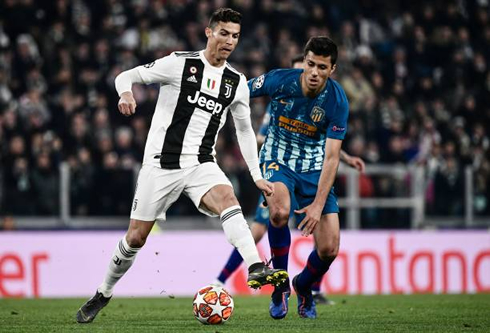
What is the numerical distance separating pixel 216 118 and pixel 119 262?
4.45ft

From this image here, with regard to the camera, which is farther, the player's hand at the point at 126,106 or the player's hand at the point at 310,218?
the player's hand at the point at 310,218

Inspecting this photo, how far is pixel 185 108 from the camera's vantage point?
7.78 metres

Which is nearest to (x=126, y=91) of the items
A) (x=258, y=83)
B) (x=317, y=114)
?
(x=258, y=83)

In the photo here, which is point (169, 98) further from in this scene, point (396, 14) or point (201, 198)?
point (396, 14)

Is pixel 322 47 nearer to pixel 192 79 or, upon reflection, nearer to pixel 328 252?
pixel 192 79

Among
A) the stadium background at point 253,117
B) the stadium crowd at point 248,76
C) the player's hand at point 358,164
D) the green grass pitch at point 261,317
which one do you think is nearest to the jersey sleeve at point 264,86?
the player's hand at point 358,164

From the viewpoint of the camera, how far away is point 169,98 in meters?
7.80

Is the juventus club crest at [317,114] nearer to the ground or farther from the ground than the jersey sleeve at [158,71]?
nearer to the ground

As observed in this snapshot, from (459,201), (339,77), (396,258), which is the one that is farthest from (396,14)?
(396,258)

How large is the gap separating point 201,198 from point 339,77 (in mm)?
10128

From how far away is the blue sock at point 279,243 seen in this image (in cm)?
846

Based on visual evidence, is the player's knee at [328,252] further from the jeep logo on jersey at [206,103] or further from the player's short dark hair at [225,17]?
the player's short dark hair at [225,17]

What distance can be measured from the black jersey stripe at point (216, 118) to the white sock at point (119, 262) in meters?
0.90

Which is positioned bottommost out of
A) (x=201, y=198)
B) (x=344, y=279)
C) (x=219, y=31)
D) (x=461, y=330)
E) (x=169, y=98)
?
(x=344, y=279)
